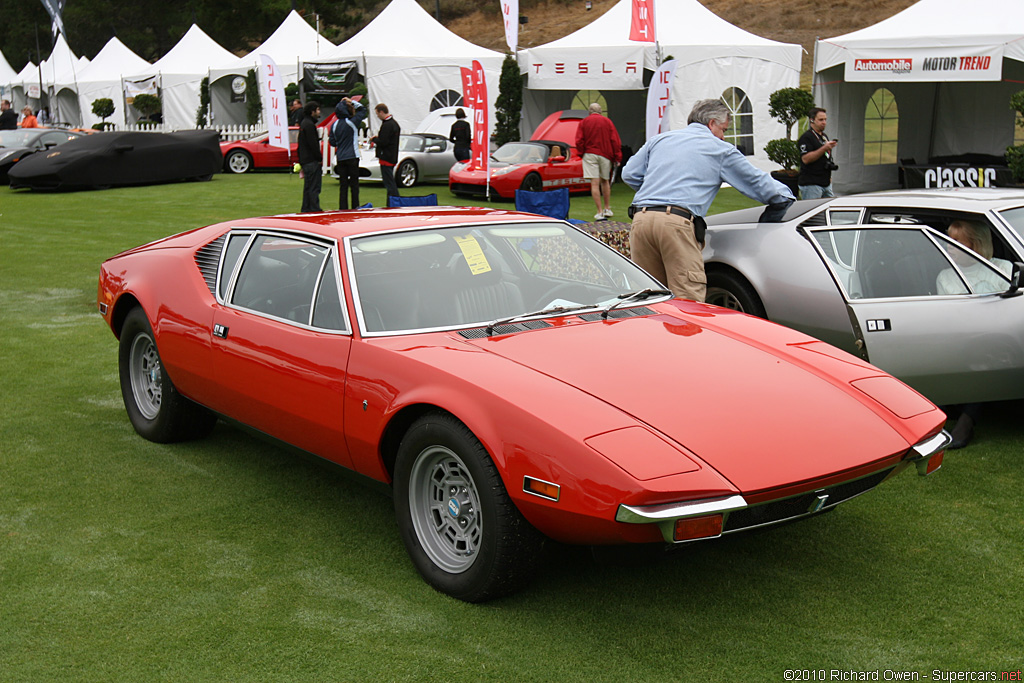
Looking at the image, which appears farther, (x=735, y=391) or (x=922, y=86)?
(x=922, y=86)

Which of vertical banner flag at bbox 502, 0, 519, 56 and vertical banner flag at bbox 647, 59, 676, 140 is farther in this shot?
vertical banner flag at bbox 502, 0, 519, 56

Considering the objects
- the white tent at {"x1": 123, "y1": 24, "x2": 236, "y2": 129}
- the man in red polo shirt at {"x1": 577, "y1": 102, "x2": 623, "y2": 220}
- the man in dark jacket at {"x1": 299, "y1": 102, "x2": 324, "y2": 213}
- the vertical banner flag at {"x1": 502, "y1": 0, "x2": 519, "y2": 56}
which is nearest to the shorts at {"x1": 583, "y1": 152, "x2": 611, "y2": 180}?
the man in red polo shirt at {"x1": 577, "y1": 102, "x2": 623, "y2": 220}

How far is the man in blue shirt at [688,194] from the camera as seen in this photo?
579 centimetres

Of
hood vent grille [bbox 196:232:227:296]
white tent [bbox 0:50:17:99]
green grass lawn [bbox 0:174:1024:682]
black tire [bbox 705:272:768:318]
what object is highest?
white tent [bbox 0:50:17:99]

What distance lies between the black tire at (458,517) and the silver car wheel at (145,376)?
224 centimetres

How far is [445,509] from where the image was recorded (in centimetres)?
337

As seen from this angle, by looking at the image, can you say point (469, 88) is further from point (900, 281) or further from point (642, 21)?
point (900, 281)

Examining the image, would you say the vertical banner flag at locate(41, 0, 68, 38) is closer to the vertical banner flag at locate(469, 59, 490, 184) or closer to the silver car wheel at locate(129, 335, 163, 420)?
the vertical banner flag at locate(469, 59, 490, 184)

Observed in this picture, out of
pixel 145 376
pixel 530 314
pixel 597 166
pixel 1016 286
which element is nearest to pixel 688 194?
pixel 1016 286

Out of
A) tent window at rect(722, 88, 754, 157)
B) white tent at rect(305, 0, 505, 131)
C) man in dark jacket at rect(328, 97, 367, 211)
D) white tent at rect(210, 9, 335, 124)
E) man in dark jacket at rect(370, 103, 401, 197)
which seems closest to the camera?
man in dark jacket at rect(328, 97, 367, 211)

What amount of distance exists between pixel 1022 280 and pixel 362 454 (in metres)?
3.49

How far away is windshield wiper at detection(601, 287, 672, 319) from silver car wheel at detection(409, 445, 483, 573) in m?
1.00

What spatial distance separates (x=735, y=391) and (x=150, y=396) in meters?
3.38

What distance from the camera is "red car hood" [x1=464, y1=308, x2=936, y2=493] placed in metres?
2.96
